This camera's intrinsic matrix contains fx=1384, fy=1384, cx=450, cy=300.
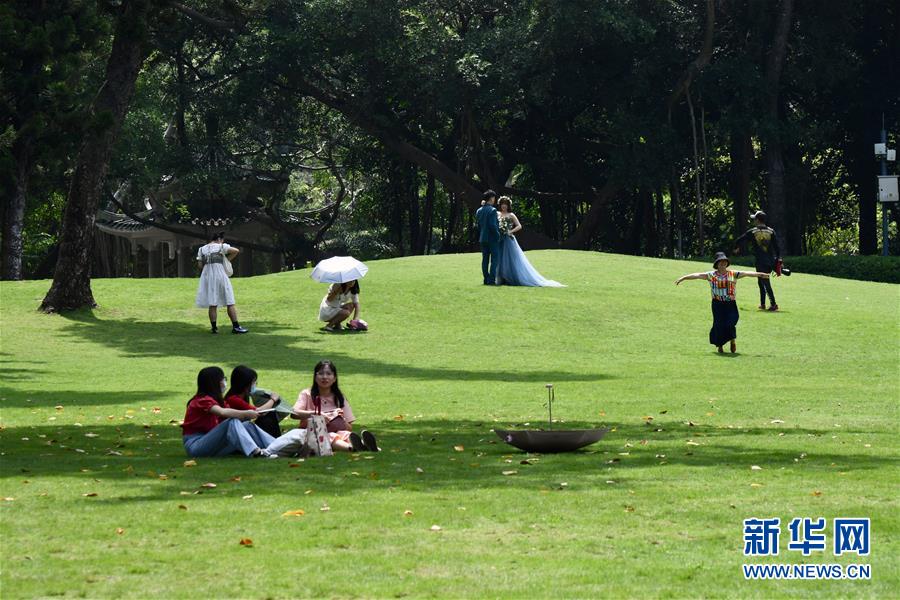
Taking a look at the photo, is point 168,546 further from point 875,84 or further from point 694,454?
point 875,84

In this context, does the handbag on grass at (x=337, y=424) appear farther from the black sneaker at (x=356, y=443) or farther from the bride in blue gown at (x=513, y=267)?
the bride in blue gown at (x=513, y=267)

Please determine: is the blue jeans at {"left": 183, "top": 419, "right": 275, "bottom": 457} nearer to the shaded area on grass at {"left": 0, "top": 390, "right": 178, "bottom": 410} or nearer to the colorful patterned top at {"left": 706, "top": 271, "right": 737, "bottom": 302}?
the shaded area on grass at {"left": 0, "top": 390, "right": 178, "bottom": 410}

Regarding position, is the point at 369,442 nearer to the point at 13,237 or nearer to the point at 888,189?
the point at 13,237

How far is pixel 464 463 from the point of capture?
11.9m

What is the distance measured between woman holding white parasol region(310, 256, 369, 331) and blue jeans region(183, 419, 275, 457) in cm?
1479

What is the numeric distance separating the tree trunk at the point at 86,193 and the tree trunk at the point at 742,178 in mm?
25463

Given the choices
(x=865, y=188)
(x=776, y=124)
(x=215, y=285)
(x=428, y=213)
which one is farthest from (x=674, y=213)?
(x=215, y=285)

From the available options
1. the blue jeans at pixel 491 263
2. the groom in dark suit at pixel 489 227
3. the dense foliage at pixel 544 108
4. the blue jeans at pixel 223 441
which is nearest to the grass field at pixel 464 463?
the blue jeans at pixel 223 441

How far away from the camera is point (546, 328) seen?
27453 mm

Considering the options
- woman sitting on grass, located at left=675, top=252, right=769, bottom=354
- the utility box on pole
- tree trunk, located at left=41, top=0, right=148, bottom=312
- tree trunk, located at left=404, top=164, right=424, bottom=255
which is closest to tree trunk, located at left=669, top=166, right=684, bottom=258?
the utility box on pole

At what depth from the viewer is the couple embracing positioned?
31.8 metres

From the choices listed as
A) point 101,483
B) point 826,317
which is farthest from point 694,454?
point 826,317

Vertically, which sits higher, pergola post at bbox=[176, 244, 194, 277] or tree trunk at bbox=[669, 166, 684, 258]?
tree trunk at bbox=[669, 166, 684, 258]

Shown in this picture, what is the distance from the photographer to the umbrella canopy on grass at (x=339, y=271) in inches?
1072
